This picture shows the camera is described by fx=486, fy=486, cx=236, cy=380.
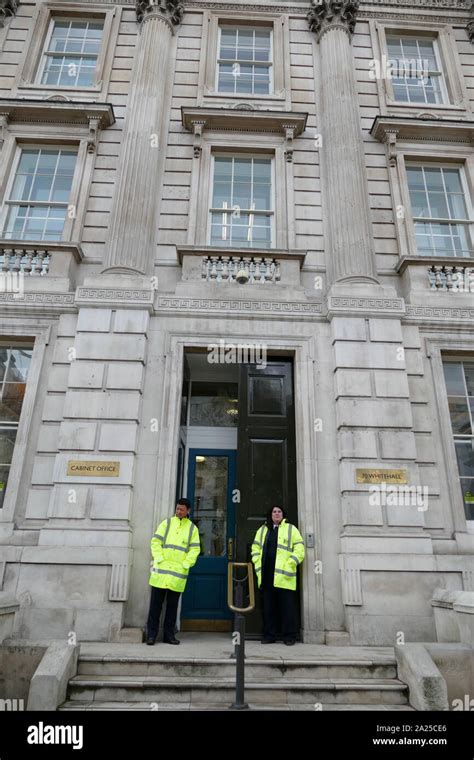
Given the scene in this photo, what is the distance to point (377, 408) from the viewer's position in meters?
8.55

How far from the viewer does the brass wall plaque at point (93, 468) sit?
795 centimetres

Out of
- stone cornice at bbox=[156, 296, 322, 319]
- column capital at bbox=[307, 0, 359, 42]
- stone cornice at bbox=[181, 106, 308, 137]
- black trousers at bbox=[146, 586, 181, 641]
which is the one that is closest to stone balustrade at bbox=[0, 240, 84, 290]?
stone cornice at bbox=[156, 296, 322, 319]

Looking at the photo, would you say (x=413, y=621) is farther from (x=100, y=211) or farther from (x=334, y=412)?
(x=100, y=211)

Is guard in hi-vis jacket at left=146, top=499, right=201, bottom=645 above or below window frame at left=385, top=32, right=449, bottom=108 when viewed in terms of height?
below

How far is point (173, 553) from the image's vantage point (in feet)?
23.3

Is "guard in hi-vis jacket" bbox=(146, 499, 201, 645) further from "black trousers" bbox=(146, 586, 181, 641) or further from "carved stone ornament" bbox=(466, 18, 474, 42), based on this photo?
"carved stone ornament" bbox=(466, 18, 474, 42)

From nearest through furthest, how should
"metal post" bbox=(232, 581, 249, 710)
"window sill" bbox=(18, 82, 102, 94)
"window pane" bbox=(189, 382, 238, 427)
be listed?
"metal post" bbox=(232, 581, 249, 710) < "window pane" bbox=(189, 382, 238, 427) < "window sill" bbox=(18, 82, 102, 94)

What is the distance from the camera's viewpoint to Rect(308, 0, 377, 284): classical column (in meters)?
9.91

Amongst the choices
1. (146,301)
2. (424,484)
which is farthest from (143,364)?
(424,484)

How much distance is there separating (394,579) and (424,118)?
10.5 meters

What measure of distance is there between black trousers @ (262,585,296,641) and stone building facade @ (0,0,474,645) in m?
0.45

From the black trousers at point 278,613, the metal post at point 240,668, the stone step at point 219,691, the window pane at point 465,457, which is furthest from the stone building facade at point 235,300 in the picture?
the metal post at point 240,668

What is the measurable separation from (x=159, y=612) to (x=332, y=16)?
14777mm

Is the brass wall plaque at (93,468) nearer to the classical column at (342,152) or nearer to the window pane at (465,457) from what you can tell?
the classical column at (342,152)
